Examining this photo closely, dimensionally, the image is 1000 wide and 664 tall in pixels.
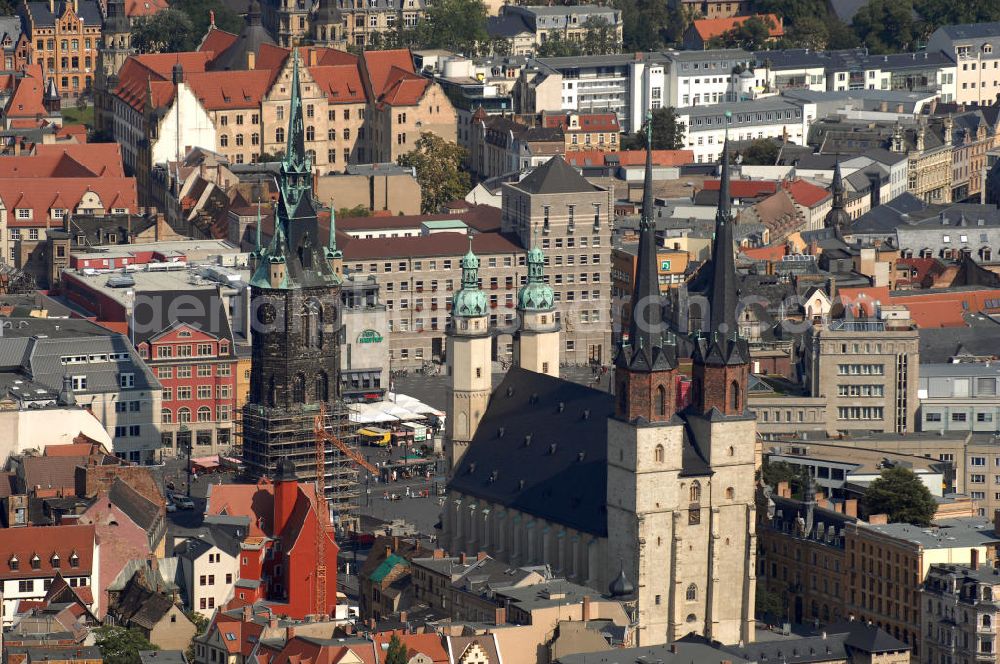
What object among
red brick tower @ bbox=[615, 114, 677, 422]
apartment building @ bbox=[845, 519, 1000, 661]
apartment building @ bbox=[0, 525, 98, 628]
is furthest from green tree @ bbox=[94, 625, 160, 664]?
apartment building @ bbox=[845, 519, 1000, 661]

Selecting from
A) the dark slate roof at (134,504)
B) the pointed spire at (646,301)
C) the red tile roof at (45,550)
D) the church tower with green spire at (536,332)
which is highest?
the pointed spire at (646,301)

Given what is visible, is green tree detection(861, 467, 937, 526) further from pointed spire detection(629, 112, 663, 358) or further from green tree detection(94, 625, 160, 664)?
green tree detection(94, 625, 160, 664)

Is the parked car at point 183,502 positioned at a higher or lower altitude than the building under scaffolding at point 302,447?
lower

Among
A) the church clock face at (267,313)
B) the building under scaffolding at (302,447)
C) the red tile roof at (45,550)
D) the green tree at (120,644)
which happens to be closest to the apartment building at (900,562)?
the building under scaffolding at (302,447)

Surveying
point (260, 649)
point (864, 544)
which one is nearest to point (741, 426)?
point (864, 544)

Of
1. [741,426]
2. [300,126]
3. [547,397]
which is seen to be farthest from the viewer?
[300,126]

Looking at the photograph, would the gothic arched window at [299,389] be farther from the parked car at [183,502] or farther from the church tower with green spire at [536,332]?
the church tower with green spire at [536,332]

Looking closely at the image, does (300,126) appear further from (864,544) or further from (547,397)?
(864,544)
